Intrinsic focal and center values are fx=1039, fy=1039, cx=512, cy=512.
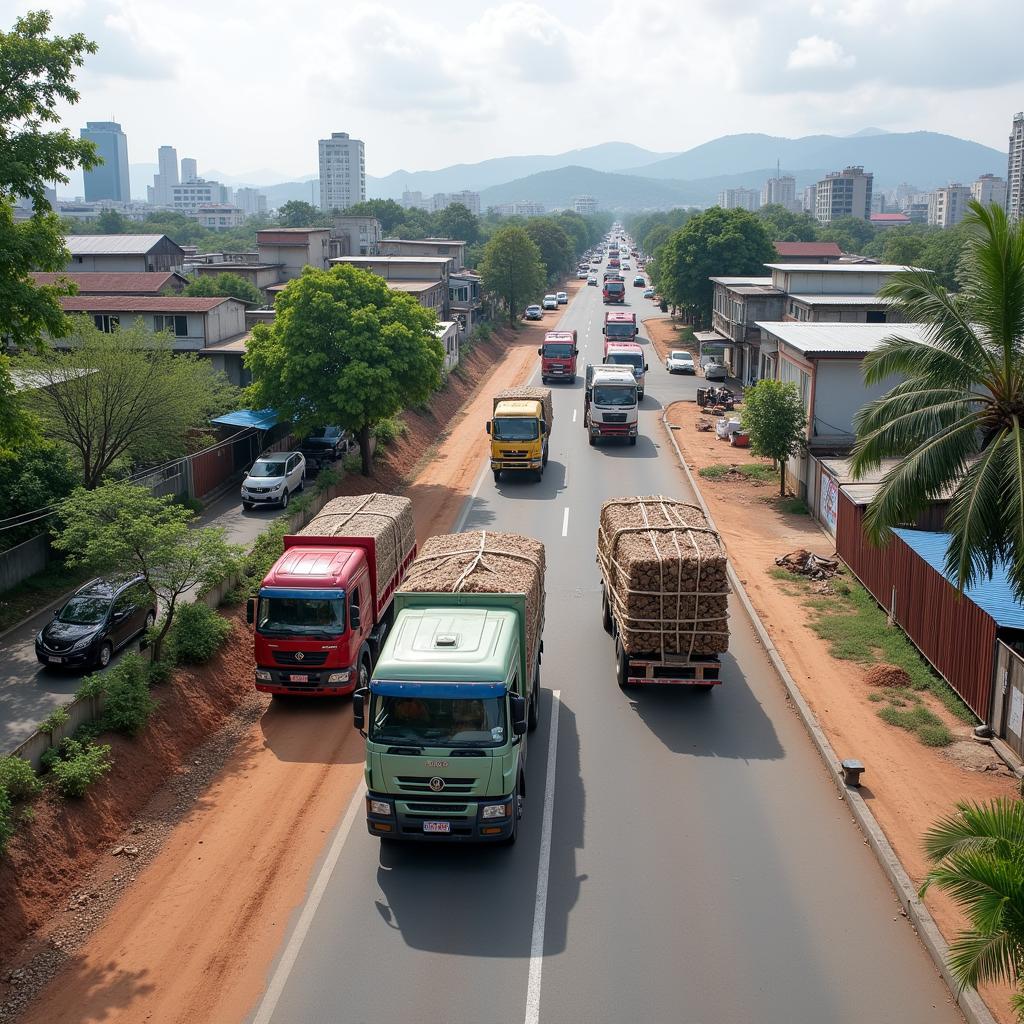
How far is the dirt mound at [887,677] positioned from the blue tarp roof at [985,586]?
2.17 m

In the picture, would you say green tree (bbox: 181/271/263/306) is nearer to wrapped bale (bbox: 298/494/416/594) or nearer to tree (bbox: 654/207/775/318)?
tree (bbox: 654/207/775/318)

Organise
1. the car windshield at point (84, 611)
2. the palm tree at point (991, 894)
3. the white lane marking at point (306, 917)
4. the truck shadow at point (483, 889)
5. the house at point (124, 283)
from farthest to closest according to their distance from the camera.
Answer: the house at point (124, 283)
the car windshield at point (84, 611)
the truck shadow at point (483, 889)
the white lane marking at point (306, 917)
the palm tree at point (991, 894)

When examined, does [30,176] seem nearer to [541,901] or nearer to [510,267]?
[541,901]

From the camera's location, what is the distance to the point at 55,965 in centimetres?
1272

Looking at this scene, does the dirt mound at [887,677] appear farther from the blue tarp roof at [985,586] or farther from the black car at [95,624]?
the black car at [95,624]

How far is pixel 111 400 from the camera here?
3147 cm

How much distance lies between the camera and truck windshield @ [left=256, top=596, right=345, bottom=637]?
19.5m

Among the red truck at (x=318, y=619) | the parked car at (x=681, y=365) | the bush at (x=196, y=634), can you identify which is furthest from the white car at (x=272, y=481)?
the parked car at (x=681, y=365)

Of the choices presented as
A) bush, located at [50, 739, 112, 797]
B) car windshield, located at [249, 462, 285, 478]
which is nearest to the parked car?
car windshield, located at [249, 462, 285, 478]

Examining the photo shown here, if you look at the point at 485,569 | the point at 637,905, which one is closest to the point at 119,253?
the point at 485,569

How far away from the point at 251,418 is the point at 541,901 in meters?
27.4

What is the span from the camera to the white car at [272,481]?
1372 inches

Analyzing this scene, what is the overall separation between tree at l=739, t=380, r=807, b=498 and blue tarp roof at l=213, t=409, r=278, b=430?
54.8 feet

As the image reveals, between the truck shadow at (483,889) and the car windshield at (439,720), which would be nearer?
the truck shadow at (483,889)
